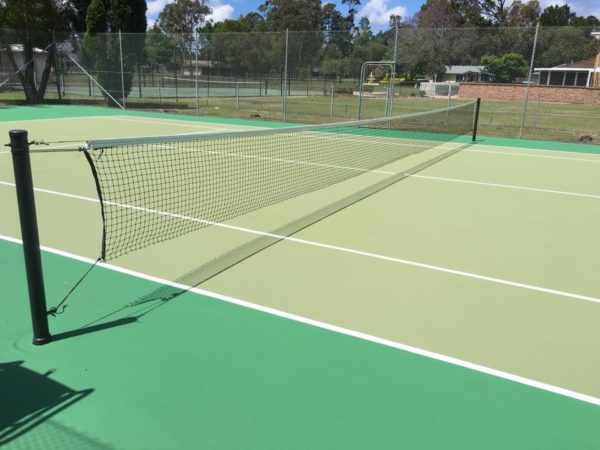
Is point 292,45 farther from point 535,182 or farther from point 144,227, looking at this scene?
point 144,227

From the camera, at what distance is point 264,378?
332cm

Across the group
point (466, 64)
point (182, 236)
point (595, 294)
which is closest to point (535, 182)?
point (595, 294)

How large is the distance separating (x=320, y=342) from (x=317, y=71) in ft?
62.0

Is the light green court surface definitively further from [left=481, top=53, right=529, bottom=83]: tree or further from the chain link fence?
[left=481, top=53, right=529, bottom=83]: tree

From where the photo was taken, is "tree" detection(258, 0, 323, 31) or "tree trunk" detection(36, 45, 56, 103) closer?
"tree trunk" detection(36, 45, 56, 103)

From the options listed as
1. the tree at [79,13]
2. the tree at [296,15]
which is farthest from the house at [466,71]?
the tree at [296,15]

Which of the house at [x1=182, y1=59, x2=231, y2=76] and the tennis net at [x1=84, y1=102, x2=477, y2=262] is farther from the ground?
the house at [x1=182, y1=59, x2=231, y2=76]

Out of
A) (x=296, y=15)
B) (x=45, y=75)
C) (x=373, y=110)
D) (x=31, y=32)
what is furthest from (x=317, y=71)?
(x=296, y=15)

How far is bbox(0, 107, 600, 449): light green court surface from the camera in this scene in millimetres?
2895

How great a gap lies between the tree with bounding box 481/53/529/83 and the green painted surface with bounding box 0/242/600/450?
18.0m

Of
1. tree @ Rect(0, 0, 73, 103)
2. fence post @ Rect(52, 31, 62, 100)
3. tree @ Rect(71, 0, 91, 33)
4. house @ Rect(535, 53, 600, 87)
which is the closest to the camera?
tree @ Rect(0, 0, 73, 103)

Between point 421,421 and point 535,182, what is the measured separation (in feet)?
27.4

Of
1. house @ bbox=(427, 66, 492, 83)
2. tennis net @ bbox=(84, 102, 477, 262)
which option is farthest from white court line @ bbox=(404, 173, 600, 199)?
house @ bbox=(427, 66, 492, 83)

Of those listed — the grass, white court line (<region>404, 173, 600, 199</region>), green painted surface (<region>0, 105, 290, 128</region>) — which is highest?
the grass
